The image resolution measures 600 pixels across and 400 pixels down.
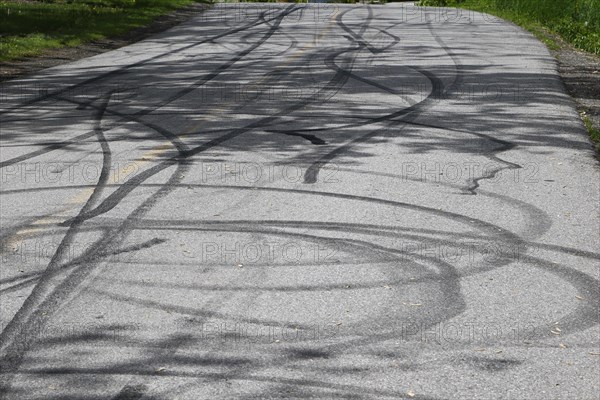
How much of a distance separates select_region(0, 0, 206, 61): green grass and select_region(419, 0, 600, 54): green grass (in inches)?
425

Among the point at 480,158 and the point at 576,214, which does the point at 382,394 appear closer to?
the point at 576,214

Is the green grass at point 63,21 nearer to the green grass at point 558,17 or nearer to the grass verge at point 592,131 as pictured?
the green grass at point 558,17

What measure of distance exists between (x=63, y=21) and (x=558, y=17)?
13448 millimetres

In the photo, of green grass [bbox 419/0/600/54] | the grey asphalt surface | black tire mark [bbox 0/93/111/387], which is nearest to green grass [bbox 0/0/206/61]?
the grey asphalt surface

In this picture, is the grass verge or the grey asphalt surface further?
the grass verge

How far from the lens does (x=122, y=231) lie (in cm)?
755

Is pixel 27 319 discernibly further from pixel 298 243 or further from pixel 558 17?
pixel 558 17

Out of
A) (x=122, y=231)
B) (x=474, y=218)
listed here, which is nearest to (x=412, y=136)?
(x=474, y=218)

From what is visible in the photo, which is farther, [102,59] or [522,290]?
[102,59]

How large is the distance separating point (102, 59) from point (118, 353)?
15355mm

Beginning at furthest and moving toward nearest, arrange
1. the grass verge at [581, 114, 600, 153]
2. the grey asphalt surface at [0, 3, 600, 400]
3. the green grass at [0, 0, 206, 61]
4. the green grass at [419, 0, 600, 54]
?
the green grass at [419, 0, 600, 54] → the green grass at [0, 0, 206, 61] → the grass verge at [581, 114, 600, 153] → the grey asphalt surface at [0, 3, 600, 400]

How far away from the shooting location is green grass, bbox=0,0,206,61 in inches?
854

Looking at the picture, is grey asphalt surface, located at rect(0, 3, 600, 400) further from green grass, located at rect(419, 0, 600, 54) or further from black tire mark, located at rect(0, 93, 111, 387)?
green grass, located at rect(419, 0, 600, 54)

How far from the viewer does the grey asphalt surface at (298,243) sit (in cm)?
509
